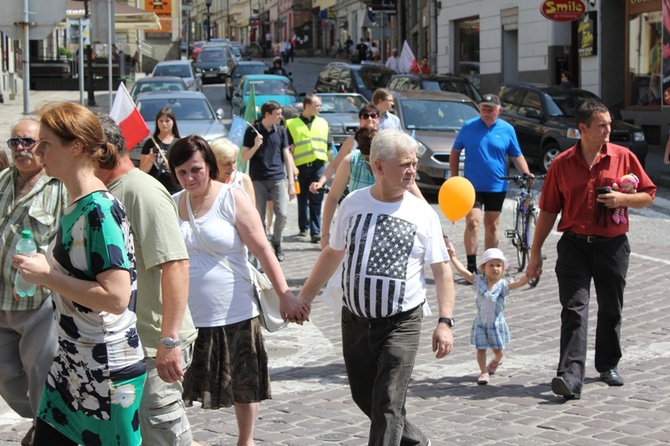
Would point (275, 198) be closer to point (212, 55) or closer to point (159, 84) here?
point (159, 84)

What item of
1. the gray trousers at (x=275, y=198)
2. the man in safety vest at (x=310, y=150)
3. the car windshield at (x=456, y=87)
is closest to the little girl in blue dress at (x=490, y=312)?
the gray trousers at (x=275, y=198)

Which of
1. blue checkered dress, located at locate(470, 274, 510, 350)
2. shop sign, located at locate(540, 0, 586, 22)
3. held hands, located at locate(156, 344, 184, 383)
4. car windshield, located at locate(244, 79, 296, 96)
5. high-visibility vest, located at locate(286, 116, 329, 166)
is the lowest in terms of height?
blue checkered dress, located at locate(470, 274, 510, 350)

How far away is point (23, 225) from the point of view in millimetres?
5473

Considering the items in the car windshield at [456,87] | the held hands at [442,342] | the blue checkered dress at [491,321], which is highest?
the car windshield at [456,87]

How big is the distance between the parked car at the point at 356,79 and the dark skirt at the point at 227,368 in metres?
24.1

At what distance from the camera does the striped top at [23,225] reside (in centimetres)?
546

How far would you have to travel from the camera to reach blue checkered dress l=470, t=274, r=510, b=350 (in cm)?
727

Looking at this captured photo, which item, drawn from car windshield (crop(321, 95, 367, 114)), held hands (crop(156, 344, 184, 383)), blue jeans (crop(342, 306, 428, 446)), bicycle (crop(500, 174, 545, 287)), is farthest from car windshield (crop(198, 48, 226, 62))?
held hands (crop(156, 344, 184, 383))

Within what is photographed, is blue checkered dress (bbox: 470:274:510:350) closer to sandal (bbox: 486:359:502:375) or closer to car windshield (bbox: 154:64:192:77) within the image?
sandal (bbox: 486:359:502:375)

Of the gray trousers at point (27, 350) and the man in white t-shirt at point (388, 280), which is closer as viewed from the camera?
the man in white t-shirt at point (388, 280)

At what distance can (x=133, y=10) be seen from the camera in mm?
39094

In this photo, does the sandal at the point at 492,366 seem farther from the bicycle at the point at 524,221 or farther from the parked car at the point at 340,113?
the parked car at the point at 340,113

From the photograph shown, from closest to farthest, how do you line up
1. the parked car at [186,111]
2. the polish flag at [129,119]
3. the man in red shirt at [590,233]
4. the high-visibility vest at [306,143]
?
the man in red shirt at [590,233], the polish flag at [129,119], the high-visibility vest at [306,143], the parked car at [186,111]

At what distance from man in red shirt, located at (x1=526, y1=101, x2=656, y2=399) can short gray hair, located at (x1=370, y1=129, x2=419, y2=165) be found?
86.0 inches
